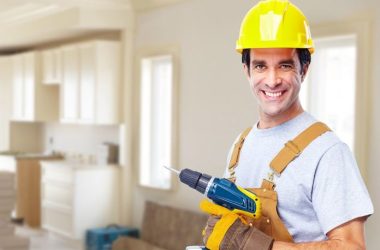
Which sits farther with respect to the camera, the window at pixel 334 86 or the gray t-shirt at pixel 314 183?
the window at pixel 334 86

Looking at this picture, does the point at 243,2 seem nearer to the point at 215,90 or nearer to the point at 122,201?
the point at 215,90

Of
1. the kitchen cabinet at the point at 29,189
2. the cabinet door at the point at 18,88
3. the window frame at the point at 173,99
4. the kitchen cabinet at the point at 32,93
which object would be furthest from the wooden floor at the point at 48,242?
the cabinet door at the point at 18,88

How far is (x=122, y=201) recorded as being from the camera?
21.9 ft

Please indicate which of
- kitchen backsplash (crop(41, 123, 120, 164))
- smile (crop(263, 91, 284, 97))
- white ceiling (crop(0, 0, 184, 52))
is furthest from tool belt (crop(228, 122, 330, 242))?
kitchen backsplash (crop(41, 123, 120, 164))

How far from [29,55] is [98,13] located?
80.1 inches

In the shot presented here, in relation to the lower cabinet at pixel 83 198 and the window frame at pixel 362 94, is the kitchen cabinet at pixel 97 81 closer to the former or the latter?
the lower cabinet at pixel 83 198

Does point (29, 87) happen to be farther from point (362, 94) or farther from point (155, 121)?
point (362, 94)

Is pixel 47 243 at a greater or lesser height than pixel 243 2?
lesser

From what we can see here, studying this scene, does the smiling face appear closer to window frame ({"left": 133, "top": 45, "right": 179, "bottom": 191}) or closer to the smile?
the smile

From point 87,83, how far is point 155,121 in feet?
3.08

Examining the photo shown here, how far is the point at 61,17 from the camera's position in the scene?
6.86m

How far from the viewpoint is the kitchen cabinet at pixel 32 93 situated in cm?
805

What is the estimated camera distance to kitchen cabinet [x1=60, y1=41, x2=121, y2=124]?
659 cm

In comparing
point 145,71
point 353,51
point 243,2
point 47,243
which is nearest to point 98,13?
point 145,71
